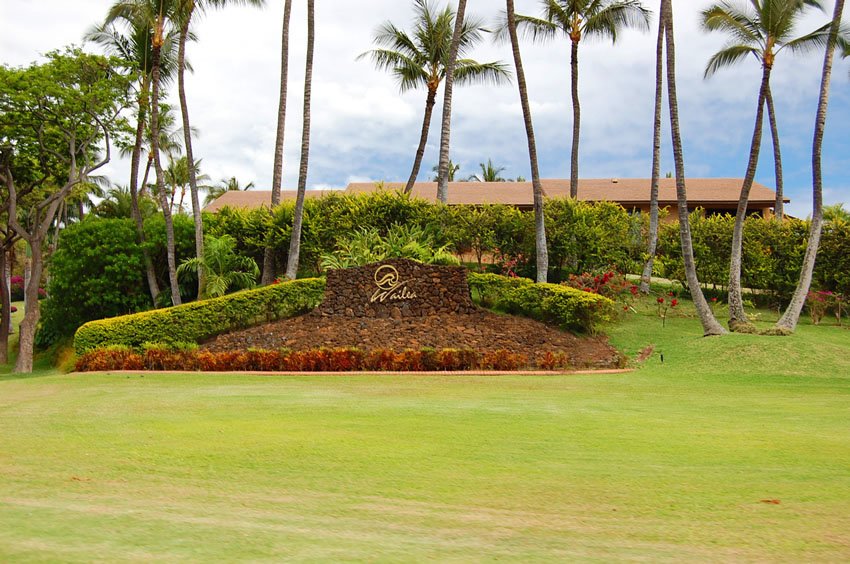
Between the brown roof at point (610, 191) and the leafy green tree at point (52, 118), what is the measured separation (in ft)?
48.3

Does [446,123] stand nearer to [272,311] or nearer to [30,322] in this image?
[272,311]

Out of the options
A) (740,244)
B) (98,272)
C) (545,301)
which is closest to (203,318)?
(98,272)

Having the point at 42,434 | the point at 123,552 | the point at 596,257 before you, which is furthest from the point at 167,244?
the point at 123,552

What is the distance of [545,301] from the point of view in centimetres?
1716

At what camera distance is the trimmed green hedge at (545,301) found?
16.8 metres

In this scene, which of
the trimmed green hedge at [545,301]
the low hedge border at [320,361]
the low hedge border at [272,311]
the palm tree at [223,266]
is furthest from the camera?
the palm tree at [223,266]

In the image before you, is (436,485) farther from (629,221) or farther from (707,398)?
(629,221)

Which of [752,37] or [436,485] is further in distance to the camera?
[752,37]

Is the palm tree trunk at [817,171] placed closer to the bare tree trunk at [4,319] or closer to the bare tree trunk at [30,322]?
the bare tree trunk at [30,322]

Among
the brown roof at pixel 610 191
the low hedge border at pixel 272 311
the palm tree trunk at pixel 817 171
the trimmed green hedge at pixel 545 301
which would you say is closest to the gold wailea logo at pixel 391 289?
the low hedge border at pixel 272 311

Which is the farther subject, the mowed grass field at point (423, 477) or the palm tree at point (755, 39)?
the palm tree at point (755, 39)

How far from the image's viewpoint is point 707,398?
10.5m

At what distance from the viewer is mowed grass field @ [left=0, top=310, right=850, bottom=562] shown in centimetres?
388

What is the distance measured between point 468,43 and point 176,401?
20.8m
